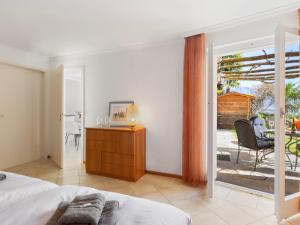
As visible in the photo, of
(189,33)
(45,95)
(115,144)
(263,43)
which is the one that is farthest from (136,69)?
(45,95)

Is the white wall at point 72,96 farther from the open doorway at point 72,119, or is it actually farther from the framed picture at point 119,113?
the framed picture at point 119,113

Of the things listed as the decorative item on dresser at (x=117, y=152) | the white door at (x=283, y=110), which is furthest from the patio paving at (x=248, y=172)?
the decorative item on dresser at (x=117, y=152)

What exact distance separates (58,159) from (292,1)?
4.24 metres

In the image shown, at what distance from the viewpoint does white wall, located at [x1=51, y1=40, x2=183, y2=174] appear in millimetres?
3221

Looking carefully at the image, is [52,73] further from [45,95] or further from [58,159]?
[58,159]

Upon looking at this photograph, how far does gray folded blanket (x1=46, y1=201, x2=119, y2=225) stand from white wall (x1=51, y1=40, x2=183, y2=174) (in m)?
2.27

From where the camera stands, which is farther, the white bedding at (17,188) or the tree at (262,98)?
the tree at (262,98)

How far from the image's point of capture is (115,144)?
10.3 ft

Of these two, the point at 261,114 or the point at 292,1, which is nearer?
the point at 292,1

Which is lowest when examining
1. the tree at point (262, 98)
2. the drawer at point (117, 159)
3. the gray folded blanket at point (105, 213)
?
the drawer at point (117, 159)

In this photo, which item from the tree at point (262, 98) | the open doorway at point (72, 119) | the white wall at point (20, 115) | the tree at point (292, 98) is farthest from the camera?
the open doorway at point (72, 119)

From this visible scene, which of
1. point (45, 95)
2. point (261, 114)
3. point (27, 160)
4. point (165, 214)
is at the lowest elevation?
point (27, 160)

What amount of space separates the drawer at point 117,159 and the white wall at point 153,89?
1.61 feet

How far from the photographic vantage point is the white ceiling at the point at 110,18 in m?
2.20
